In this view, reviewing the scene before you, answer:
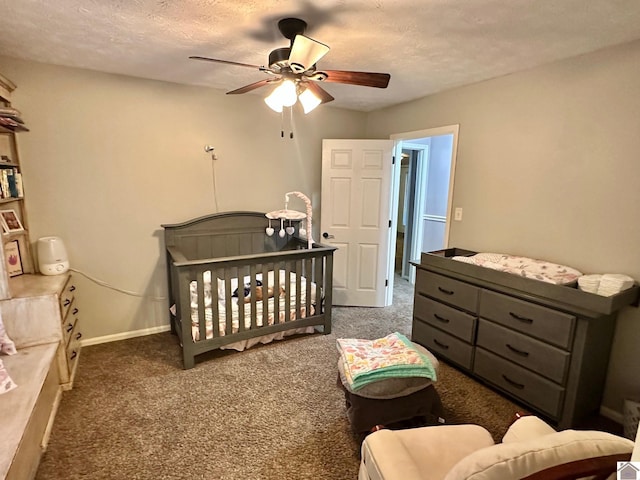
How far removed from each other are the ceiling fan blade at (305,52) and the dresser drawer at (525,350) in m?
2.06

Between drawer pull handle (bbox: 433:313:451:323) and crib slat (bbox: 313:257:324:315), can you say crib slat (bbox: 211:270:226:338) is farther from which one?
drawer pull handle (bbox: 433:313:451:323)

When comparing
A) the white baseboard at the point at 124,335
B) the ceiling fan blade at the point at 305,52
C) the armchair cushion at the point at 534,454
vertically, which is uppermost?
the ceiling fan blade at the point at 305,52

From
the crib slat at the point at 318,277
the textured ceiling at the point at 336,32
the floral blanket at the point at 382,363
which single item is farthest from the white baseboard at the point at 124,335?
the textured ceiling at the point at 336,32

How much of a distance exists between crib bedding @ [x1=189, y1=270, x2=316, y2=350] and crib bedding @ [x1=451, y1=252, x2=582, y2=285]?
57.3 inches

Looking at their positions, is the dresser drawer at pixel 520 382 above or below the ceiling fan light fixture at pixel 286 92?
below

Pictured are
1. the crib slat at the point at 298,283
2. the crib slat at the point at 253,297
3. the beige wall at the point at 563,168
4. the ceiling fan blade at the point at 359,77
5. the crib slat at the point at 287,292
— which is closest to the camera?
the ceiling fan blade at the point at 359,77

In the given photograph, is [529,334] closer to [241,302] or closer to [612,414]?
[612,414]

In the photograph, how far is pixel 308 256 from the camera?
3.14m

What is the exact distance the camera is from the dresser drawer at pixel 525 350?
202cm

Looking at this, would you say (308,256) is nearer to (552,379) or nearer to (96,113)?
(552,379)

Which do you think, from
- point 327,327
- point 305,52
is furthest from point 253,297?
point 305,52

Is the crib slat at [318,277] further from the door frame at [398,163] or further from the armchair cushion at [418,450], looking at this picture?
the armchair cushion at [418,450]

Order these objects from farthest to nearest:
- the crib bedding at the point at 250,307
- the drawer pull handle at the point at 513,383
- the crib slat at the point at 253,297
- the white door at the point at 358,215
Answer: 1. the white door at the point at 358,215
2. the crib slat at the point at 253,297
3. the crib bedding at the point at 250,307
4. the drawer pull handle at the point at 513,383

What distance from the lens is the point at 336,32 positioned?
2016 mm
